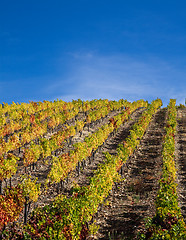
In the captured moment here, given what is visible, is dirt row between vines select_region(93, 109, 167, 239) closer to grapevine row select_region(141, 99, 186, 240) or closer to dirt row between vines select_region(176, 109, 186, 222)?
dirt row between vines select_region(176, 109, 186, 222)

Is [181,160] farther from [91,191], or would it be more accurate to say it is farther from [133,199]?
[91,191]

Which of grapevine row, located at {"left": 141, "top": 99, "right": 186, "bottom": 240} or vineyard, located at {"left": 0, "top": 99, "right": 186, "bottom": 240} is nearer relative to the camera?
grapevine row, located at {"left": 141, "top": 99, "right": 186, "bottom": 240}

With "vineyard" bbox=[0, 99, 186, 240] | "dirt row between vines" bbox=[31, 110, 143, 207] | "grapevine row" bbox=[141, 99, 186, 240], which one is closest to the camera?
"grapevine row" bbox=[141, 99, 186, 240]

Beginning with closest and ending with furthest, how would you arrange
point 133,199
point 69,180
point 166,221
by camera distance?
point 166,221
point 133,199
point 69,180

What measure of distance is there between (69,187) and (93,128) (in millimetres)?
23308

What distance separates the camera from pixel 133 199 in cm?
2059

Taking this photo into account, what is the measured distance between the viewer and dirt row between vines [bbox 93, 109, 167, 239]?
16203mm

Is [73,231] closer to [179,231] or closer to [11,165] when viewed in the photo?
[179,231]

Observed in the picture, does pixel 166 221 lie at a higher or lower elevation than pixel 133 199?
lower

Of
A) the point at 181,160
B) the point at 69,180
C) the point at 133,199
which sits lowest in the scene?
the point at 133,199

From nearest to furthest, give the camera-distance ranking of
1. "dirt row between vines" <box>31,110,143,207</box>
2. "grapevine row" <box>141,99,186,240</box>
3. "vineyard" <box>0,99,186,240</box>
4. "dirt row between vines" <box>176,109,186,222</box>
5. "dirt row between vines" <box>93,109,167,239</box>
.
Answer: "grapevine row" <box>141,99,186,240</box> → "vineyard" <box>0,99,186,240</box> → "dirt row between vines" <box>93,109,167,239</box> → "dirt row between vines" <box>31,110,143,207</box> → "dirt row between vines" <box>176,109,186,222</box>

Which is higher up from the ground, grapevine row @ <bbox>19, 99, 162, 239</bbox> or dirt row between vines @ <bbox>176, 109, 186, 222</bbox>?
dirt row between vines @ <bbox>176, 109, 186, 222</bbox>

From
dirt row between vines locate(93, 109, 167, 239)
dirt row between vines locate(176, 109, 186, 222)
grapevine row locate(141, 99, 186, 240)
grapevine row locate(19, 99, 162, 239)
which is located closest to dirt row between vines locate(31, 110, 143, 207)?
grapevine row locate(19, 99, 162, 239)

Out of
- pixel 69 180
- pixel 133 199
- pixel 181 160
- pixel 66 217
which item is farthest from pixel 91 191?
pixel 181 160
